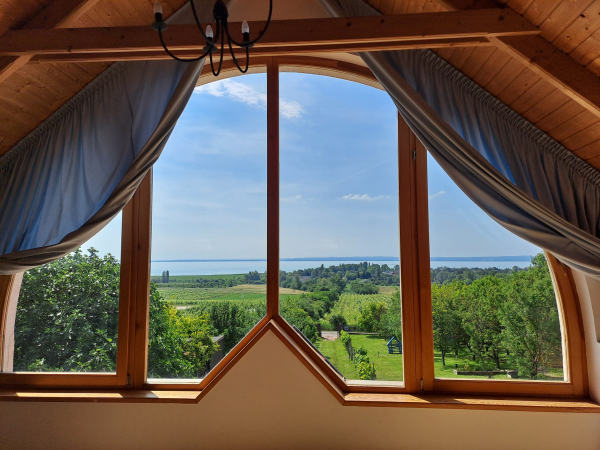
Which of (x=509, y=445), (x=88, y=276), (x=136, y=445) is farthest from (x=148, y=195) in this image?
(x=509, y=445)

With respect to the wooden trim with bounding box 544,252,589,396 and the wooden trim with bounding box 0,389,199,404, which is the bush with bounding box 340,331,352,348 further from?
the wooden trim with bounding box 544,252,589,396

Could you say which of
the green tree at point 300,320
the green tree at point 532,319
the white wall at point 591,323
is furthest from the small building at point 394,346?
the white wall at point 591,323

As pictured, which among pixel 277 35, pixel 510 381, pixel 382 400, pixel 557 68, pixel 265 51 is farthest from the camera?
pixel 510 381

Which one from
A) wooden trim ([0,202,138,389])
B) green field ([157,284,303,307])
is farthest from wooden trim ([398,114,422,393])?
wooden trim ([0,202,138,389])

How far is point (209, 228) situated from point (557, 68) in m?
2.24

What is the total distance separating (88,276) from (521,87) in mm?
2993

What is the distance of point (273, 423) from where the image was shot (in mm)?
2428

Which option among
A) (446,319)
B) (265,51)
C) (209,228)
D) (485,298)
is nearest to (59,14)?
(265,51)

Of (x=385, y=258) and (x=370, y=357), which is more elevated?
(x=385, y=258)

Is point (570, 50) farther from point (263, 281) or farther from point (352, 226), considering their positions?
point (263, 281)

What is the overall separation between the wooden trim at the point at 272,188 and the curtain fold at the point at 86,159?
0.54 metres

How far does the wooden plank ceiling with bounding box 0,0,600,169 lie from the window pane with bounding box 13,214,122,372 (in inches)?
34.6

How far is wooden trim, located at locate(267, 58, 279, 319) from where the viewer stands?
2656 millimetres

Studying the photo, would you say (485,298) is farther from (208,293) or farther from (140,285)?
(140,285)
